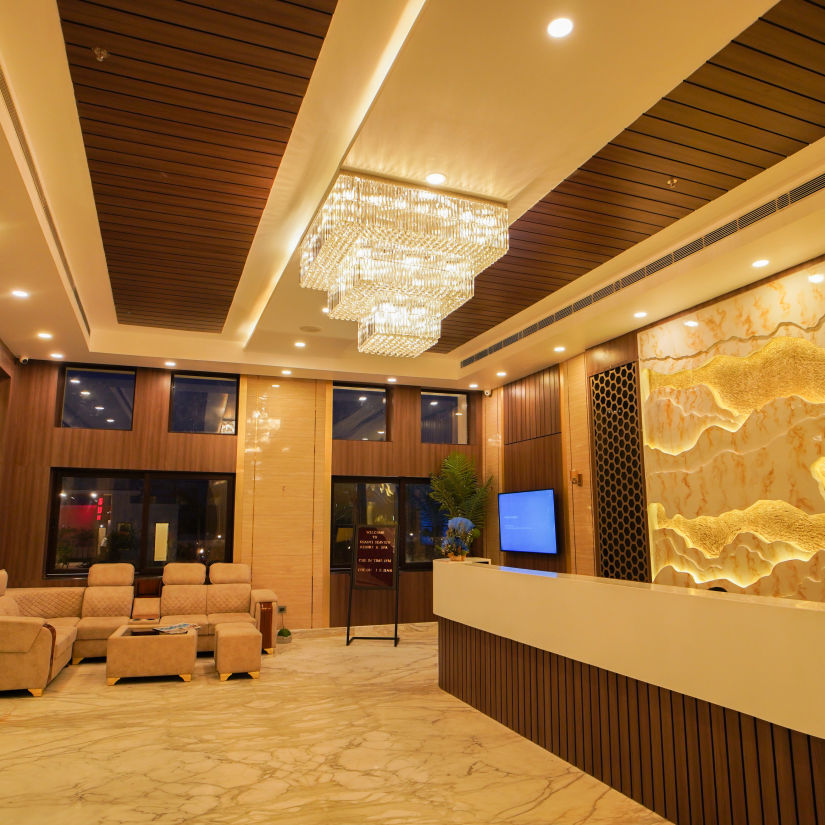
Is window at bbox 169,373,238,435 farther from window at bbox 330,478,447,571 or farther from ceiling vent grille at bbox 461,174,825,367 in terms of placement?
ceiling vent grille at bbox 461,174,825,367

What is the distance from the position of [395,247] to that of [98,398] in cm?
576

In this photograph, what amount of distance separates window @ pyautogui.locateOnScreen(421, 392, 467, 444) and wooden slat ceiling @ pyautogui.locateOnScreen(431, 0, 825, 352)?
4.13 metres

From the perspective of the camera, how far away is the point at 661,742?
130 inches

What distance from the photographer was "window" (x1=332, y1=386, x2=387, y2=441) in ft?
31.3

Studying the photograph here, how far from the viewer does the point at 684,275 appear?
5.23 m

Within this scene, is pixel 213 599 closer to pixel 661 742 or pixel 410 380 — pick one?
pixel 410 380

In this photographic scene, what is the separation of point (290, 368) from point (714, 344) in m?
5.22

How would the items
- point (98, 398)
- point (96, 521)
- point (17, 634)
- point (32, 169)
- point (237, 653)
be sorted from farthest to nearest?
point (98, 398) < point (96, 521) < point (237, 653) < point (17, 634) < point (32, 169)

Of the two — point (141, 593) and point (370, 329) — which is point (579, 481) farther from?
point (141, 593)

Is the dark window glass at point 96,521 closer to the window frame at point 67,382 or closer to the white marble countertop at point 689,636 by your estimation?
the window frame at point 67,382

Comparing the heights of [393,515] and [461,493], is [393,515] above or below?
below

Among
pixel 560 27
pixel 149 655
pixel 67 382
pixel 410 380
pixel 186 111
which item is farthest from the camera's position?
pixel 410 380

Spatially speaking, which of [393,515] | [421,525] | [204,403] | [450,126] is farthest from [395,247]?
[421,525]

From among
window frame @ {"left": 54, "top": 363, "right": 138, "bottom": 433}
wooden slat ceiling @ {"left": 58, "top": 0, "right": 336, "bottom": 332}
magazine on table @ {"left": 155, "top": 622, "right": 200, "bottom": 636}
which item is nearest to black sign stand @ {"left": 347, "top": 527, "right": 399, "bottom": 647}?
magazine on table @ {"left": 155, "top": 622, "right": 200, "bottom": 636}
